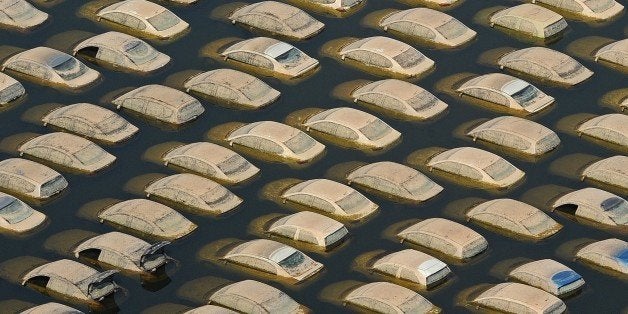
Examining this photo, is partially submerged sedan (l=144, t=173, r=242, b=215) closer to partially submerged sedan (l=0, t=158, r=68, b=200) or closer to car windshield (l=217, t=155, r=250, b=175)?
car windshield (l=217, t=155, r=250, b=175)

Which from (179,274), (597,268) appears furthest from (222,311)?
(597,268)

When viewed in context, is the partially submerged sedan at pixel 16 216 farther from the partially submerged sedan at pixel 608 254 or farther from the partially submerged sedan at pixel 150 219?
the partially submerged sedan at pixel 608 254

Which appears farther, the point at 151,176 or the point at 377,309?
the point at 151,176

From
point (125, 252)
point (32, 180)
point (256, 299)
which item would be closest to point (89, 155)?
point (32, 180)

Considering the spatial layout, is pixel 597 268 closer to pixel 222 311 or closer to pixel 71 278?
pixel 222 311

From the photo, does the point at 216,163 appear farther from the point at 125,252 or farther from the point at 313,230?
the point at 125,252

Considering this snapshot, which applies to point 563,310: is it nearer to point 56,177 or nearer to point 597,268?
point 597,268
